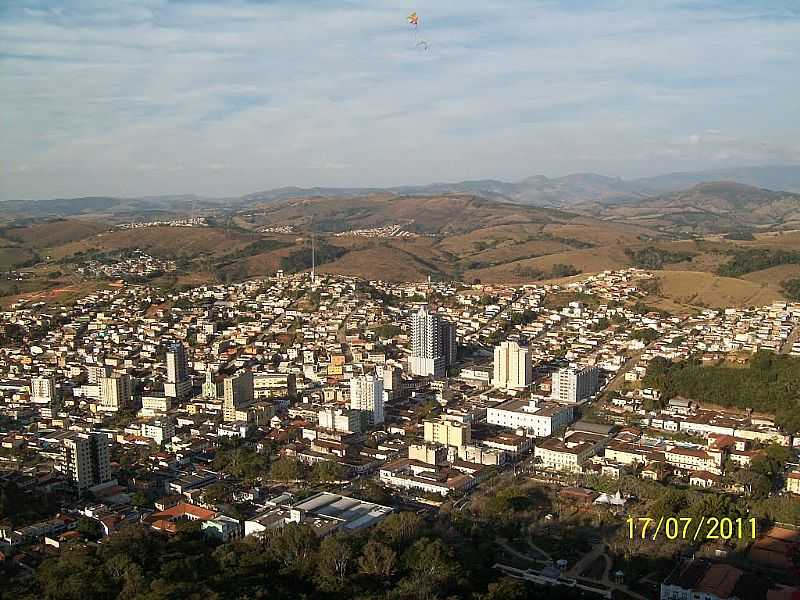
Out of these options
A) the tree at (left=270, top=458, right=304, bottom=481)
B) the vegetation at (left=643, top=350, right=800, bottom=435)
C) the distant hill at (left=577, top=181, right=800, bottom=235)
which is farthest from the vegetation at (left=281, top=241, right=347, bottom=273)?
the distant hill at (left=577, top=181, right=800, bottom=235)

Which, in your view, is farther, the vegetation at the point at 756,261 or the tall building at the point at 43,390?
the vegetation at the point at 756,261

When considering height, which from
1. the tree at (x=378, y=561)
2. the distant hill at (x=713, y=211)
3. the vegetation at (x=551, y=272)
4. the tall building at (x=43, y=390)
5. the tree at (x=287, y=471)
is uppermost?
the distant hill at (x=713, y=211)

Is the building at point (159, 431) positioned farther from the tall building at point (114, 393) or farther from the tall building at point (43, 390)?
the tall building at point (43, 390)

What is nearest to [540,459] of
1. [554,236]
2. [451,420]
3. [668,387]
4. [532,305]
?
[451,420]

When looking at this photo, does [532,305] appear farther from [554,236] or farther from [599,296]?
[554,236]

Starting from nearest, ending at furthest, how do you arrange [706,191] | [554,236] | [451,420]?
[451,420] < [554,236] < [706,191]

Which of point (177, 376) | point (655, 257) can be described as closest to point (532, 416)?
point (177, 376)
